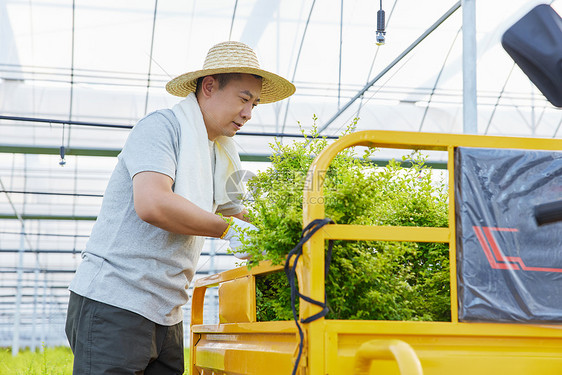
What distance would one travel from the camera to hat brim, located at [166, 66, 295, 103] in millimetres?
2080

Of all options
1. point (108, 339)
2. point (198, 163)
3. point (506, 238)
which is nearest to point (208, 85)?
point (198, 163)

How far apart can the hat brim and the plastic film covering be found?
97 centimetres

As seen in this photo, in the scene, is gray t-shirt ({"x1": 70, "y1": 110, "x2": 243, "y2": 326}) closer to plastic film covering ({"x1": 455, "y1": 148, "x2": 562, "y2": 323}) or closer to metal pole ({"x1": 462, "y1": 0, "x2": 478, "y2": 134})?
plastic film covering ({"x1": 455, "y1": 148, "x2": 562, "y2": 323})

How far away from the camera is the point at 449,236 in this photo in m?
1.29

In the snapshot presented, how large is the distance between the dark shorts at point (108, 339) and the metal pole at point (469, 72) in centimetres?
308

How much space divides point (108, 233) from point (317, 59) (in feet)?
28.9

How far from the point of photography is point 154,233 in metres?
1.89

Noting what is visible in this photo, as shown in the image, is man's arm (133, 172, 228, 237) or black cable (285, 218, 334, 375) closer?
black cable (285, 218, 334, 375)

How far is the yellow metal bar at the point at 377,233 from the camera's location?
4.16 ft

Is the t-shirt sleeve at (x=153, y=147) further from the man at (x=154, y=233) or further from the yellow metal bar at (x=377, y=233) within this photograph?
the yellow metal bar at (x=377, y=233)

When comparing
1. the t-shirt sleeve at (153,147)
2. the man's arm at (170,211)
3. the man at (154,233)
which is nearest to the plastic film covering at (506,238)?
the man at (154,233)

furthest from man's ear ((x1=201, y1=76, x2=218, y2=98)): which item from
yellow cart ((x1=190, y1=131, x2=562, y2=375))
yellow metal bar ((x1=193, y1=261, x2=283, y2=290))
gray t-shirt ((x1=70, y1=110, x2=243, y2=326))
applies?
yellow cart ((x1=190, y1=131, x2=562, y2=375))

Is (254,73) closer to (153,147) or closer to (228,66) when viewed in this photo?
(228,66)

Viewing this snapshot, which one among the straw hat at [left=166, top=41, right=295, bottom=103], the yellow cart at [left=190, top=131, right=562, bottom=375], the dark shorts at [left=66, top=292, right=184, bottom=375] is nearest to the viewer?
the yellow cart at [left=190, top=131, right=562, bottom=375]
